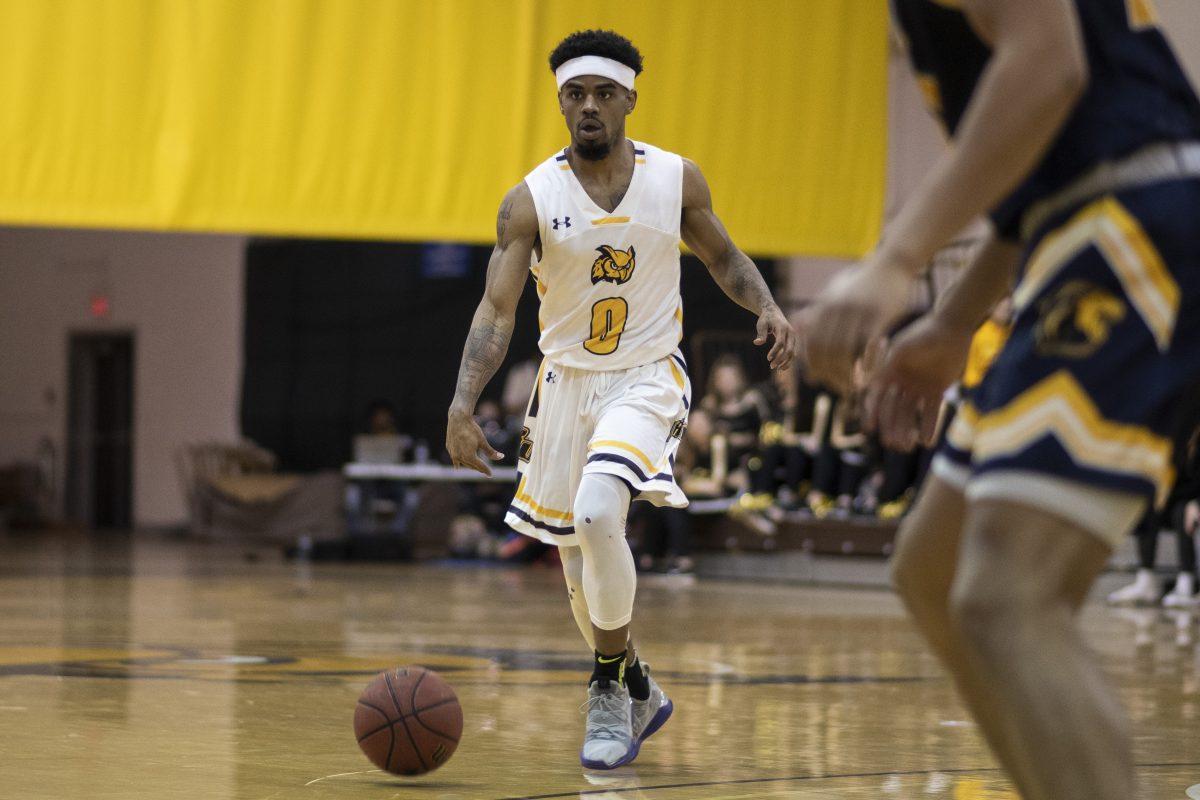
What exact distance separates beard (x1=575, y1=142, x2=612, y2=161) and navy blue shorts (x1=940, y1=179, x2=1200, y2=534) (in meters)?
3.00

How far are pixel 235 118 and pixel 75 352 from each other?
15.3 m

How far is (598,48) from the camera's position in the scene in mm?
4977

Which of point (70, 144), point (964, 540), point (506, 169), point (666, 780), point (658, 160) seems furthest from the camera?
point (506, 169)

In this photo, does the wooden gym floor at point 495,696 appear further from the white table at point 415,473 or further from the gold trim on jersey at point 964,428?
the white table at point 415,473

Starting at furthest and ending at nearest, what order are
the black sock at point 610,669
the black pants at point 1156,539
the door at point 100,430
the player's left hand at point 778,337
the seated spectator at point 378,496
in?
1. the door at point 100,430
2. the seated spectator at point 378,496
3. the black pants at point 1156,539
4. the black sock at point 610,669
5. the player's left hand at point 778,337

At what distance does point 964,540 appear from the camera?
2068 millimetres

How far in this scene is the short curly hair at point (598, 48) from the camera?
4.98 m

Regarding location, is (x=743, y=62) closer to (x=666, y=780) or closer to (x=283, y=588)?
(x=283, y=588)

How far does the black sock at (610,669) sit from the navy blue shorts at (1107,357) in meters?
2.76

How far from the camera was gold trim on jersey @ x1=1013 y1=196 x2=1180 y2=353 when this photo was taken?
2.02 m

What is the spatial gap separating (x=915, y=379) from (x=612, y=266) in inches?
98.9

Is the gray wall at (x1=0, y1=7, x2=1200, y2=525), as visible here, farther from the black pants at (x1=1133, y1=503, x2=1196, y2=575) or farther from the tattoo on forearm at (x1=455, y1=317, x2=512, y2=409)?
Result: the tattoo on forearm at (x1=455, y1=317, x2=512, y2=409)

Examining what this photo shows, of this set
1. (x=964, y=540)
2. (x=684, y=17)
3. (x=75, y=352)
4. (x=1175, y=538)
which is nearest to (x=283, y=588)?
(x=684, y=17)

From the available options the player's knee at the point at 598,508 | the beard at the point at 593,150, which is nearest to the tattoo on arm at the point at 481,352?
the player's knee at the point at 598,508
